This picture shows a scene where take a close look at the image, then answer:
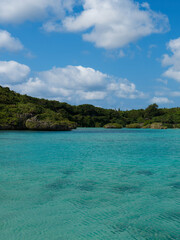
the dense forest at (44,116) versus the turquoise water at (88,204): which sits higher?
the dense forest at (44,116)

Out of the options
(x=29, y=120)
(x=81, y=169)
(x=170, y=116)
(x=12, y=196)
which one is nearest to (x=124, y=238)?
(x=12, y=196)

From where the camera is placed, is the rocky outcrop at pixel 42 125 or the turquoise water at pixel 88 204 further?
the rocky outcrop at pixel 42 125

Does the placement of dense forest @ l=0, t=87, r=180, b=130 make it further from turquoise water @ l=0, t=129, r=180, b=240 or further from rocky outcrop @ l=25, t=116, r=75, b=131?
turquoise water @ l=0, t=129, r=180, b=240

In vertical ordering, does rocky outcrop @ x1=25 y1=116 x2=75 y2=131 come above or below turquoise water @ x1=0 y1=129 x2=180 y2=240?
above

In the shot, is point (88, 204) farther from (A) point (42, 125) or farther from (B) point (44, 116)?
(B) point (44, 116)

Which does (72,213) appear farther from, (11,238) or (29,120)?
(29,120)

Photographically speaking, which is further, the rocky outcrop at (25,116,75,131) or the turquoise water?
the rocky outcrop at (25,116,75,131)

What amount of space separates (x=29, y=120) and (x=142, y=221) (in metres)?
52.3

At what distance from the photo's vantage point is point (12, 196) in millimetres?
7113

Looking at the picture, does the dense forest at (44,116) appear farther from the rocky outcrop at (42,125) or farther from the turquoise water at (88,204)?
the turquoise water at (88,204)

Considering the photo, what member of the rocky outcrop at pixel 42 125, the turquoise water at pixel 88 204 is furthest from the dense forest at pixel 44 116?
the turquoise water at pixel 88 204

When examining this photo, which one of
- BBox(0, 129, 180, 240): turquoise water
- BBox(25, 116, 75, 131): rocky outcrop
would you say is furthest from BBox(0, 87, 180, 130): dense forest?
BBox(0, 129, 180, 240): turquoise water

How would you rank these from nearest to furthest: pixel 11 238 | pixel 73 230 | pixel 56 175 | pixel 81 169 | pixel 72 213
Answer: pixel 11 238, pixel 73 230, pixel 72 213, pixel 56 175, pixel 81 169

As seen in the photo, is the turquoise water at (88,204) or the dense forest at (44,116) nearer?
the turquoise water at (88,204)
